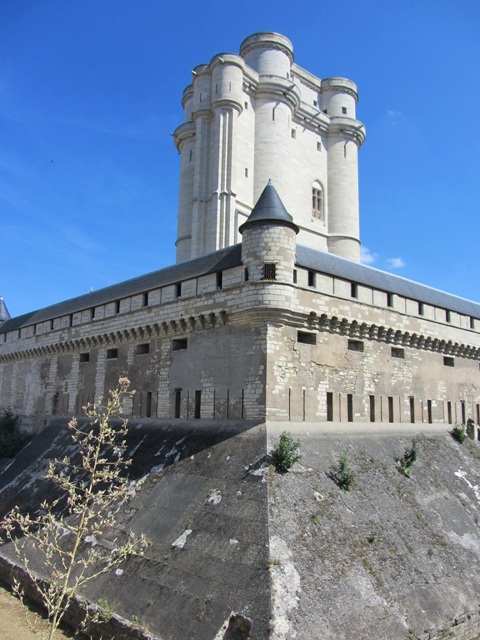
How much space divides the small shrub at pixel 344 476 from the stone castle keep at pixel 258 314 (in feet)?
6.85

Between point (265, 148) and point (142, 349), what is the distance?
17.0 meters

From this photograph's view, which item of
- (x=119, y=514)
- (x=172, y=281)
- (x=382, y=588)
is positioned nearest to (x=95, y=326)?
(x=172, y=281)

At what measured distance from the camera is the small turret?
1559cm

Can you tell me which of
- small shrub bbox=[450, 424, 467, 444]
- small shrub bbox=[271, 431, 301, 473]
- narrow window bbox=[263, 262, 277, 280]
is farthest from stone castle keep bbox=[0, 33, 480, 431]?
small shrub bbox=[271, 431, 301, 473]

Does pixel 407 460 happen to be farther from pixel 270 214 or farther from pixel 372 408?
pixel 270 214

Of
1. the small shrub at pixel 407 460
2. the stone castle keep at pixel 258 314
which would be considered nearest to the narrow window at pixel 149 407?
Answer: the stone castle keep at pixel 258 314

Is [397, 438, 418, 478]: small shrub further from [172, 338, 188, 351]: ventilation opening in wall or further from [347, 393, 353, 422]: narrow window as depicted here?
[172, 338, 188, 351]: ventilation opening in wall

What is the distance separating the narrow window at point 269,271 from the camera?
1558 centimetres

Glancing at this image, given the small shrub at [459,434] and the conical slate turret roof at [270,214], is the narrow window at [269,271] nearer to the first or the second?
the conical slate turret roof at [270,214]

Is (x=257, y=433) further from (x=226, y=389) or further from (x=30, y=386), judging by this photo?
(x=30, y=386)

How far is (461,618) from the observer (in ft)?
37.7

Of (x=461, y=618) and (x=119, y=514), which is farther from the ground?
(x=119, y=514)

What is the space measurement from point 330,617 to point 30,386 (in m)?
23.6

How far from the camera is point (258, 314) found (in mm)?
15383
